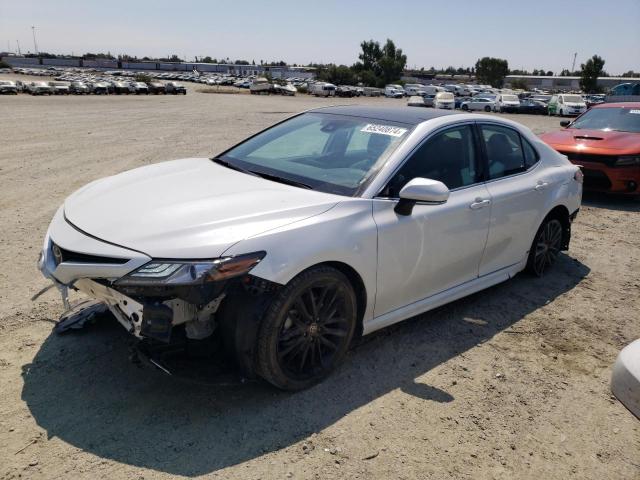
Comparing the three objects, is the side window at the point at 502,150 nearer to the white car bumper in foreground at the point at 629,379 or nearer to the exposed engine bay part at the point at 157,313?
the white car bumper in foreground at the point at 629,379

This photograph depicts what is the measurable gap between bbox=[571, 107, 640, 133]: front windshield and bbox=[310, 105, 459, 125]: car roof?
6.30 m

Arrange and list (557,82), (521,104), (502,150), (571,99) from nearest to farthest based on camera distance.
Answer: (502,150)
(571,99)
(521,104)
(557,82)

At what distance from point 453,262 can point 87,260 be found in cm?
245

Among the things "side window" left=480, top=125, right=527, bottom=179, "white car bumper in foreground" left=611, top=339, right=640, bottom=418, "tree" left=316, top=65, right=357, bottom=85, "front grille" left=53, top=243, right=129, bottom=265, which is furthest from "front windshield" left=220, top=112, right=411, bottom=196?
"tree" left=316, top=65, right=357, bottom=85

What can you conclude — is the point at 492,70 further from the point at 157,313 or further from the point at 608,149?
the point at 157,313

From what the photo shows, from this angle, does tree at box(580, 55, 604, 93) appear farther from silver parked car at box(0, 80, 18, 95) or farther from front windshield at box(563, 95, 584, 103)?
silver parked car at box(0, 80, 18, 95)

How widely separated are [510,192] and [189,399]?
2.91 meters

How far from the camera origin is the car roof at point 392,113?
400cm

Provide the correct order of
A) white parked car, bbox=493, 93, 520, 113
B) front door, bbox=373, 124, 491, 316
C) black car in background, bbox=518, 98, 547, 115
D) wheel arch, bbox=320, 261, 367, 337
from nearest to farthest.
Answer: wheel arch, bbox=320, 261, 367, 337 → front door, bbox=373, 124, 491, 316 → black car in background, bbox=518, 98, 547, 115 → white parked car, bbox=493, 93, 520, 113

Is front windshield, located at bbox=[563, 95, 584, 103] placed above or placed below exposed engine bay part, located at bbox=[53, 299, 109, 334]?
below

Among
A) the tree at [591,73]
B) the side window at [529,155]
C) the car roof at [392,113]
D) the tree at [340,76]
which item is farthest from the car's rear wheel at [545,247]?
the tree at [340,76]

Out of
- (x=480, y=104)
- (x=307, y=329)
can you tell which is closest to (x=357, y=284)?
(x=307, y=329)

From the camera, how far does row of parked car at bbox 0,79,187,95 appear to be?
46312mm

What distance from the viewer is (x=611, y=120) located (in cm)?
948
